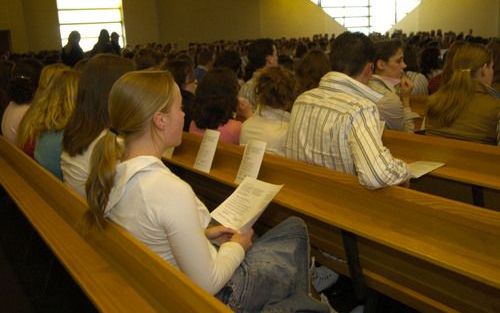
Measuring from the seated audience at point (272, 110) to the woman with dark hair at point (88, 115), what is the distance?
0.98 meters

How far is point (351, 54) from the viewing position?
299cm

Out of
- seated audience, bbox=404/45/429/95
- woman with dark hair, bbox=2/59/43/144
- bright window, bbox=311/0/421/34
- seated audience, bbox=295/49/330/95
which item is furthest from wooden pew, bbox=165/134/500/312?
bright window, bbox=311/0/421/34

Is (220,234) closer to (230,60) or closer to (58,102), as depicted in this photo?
(58,102)

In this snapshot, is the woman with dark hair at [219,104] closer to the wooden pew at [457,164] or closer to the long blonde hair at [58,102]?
the long blonde hair at [58,102]

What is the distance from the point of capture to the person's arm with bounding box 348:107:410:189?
237 cm

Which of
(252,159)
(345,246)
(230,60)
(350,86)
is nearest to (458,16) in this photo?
(230,60)

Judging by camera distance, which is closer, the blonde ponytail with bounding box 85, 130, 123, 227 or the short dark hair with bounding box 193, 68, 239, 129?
the blonde ponytail with bounding box 85, 130, 123, 227

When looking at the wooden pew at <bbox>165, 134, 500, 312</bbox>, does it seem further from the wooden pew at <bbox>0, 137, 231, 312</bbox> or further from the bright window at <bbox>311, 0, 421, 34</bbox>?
the bright window at <bbox>311, 0, 421, 34</bbox>

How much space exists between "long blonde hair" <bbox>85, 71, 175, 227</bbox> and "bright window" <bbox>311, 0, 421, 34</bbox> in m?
22.6

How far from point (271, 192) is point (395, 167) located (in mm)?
599

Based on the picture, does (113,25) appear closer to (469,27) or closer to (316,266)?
(469,27)

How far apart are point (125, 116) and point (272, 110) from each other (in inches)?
67.9

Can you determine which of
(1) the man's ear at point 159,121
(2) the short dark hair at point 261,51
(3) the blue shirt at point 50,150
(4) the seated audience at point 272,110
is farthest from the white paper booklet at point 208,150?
(2) the short dark hair at point 261,51

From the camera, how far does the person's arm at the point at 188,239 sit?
1.69m
